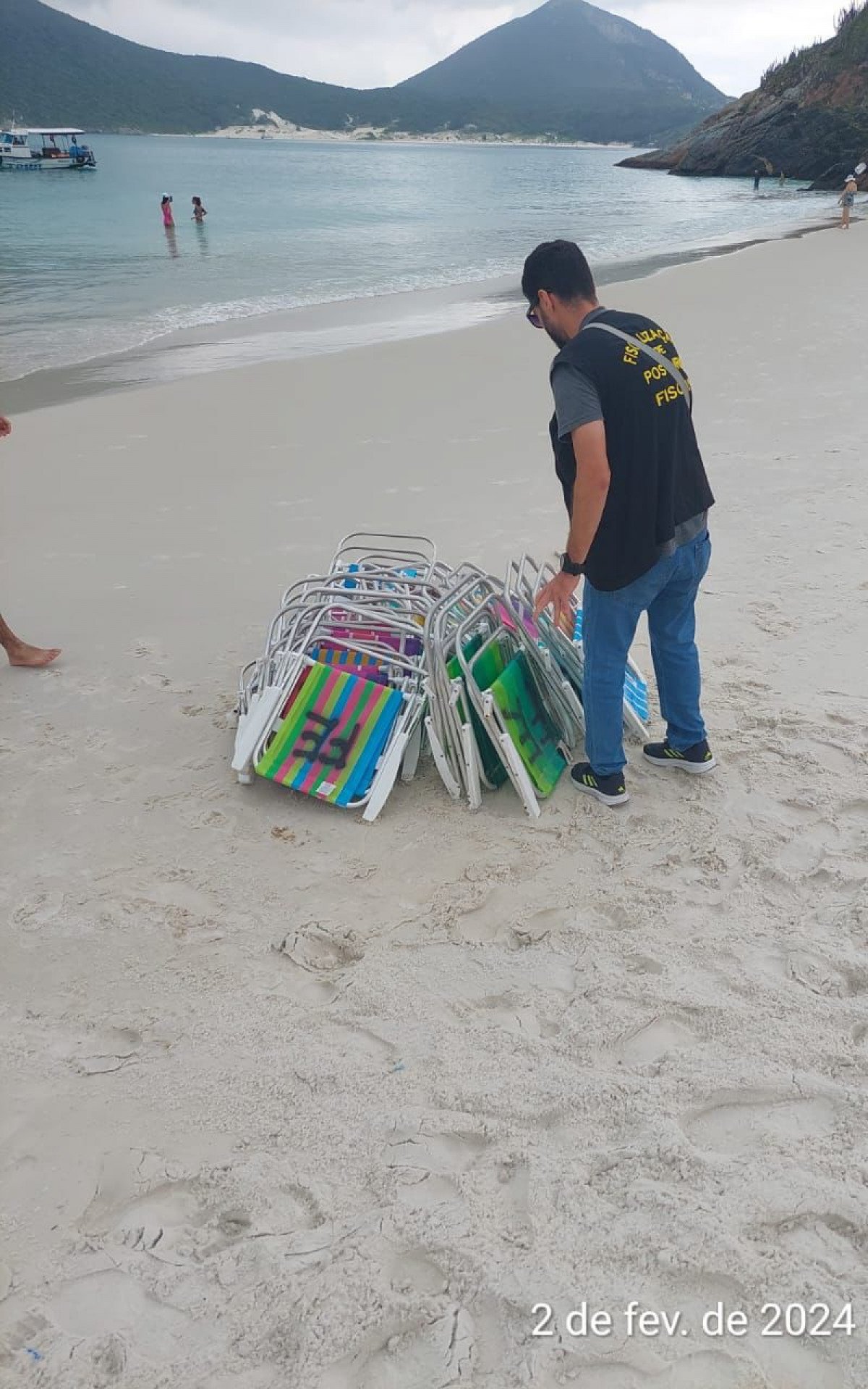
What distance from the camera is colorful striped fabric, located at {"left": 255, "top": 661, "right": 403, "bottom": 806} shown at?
336cm

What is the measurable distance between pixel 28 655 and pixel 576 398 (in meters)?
3.02

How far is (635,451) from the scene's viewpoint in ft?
9.07

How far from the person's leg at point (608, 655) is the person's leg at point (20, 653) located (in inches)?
106

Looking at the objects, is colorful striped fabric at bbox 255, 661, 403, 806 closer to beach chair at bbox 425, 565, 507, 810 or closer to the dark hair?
beach chair at bbox 425, 565, 507, 810

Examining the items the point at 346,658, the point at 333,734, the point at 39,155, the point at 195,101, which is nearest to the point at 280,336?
the point at 346,658

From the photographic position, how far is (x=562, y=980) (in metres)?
2.57

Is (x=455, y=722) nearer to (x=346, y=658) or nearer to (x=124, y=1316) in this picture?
(x=346, y=658)

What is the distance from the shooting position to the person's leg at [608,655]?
119 inches

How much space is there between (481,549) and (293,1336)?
14.0 ft

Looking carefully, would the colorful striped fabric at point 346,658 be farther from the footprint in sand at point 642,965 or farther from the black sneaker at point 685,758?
the footprint in sand at point 642,965

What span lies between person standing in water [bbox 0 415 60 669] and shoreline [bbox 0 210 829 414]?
19.0 feet

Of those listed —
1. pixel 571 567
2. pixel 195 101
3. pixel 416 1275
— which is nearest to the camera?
pixel 416 1275

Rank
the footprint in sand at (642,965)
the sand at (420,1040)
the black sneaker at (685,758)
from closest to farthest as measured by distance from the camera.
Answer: the sand at (420,1040) → the footprint in sand at (642,965) → the black sneaker at (685,758)

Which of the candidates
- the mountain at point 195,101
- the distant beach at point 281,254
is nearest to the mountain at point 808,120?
the distant beach at point 281,254
